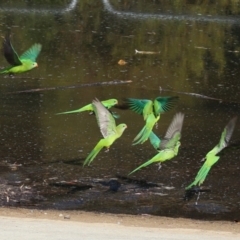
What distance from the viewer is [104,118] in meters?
5.92

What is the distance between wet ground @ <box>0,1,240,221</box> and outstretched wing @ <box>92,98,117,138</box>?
0.60 meters

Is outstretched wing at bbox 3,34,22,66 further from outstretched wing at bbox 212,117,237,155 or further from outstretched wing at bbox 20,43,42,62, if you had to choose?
outstretched wing at bbox 212,117,237,155

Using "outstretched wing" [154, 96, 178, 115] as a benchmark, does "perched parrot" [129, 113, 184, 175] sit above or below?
below

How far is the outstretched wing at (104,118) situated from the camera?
5879 millimetres

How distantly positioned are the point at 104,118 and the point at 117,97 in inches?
109

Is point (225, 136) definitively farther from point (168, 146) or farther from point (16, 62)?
point (16, 62)

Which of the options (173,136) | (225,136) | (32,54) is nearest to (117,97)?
(32,54)

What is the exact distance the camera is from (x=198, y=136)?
786cm

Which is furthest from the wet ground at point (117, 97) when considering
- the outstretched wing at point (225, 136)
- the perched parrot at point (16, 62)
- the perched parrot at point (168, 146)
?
the perched parrot at point (16, 62)

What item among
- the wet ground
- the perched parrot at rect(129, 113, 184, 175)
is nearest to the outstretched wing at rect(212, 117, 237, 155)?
the perched parrot at rect(129, 113, 184, 175)

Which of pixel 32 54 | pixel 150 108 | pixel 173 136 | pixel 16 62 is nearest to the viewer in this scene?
pixel 173 136

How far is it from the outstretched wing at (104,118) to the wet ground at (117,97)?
23.5 inches

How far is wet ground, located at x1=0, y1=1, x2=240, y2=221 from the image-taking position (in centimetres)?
641

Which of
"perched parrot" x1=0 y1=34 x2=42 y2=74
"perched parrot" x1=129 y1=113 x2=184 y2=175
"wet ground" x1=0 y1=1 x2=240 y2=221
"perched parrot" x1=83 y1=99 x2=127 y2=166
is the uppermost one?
"perched parrot" x1=0 y1=34 x2=42 y2=74
